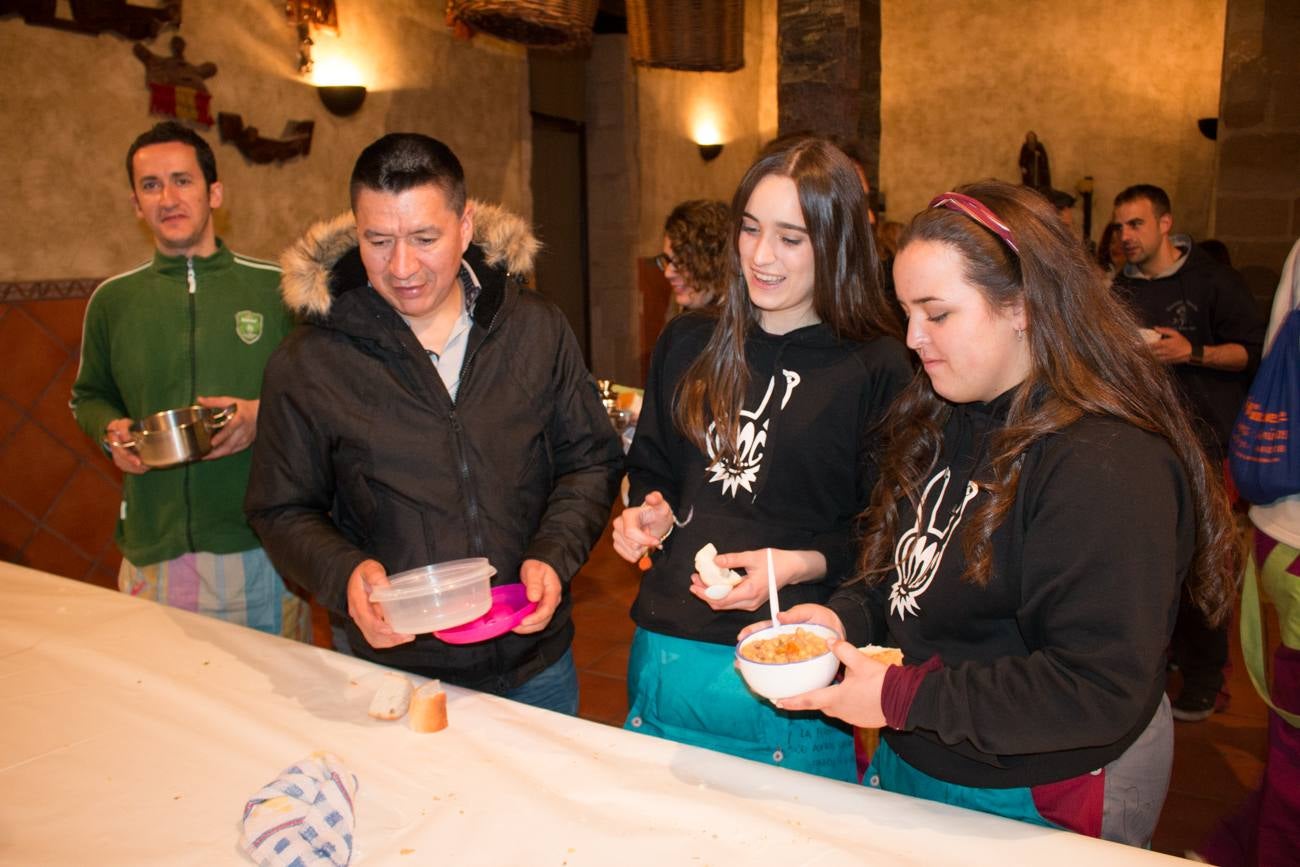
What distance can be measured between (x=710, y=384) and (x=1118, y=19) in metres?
9.94

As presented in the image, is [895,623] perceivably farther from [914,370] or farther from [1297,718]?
[1297,718]

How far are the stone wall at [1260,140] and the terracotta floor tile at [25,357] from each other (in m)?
6.50

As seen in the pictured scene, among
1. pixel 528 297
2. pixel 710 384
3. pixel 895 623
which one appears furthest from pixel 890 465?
pixel 528 297

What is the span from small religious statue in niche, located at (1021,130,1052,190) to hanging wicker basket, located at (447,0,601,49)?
7.29 m

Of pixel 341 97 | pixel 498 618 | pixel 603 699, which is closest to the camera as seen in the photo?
pixel 498 618

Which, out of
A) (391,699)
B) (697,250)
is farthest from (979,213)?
(697,250)

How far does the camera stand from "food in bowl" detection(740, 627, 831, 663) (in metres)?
1.32

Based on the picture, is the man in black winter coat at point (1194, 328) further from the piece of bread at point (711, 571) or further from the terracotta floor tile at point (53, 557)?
the terracotta floor tile at point (53, 557)

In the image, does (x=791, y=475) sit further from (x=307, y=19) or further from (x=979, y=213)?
(x=307, y=19)

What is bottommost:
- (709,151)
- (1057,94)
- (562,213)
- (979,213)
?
(979,213)

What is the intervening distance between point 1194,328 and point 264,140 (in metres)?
4.06

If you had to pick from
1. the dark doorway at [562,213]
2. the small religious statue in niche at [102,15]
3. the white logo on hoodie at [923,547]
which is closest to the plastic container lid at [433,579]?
the white logo on hoodie at [923,547]

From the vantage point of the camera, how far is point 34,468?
3.72 m

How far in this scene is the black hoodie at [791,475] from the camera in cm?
175
